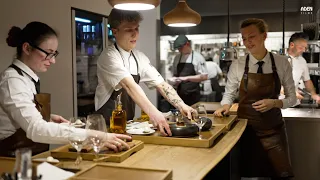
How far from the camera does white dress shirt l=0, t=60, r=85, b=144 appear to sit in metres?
2.08

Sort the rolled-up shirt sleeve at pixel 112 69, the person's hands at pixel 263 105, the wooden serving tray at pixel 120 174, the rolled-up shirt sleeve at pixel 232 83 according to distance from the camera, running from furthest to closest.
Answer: the rolled-up shirt sleeve at pixel 232 83 → the person's hands at pixel 263 105 → the rolled-up shirt sleeve at pixel 112 69 → the wooden serving tray at pixel 120 174

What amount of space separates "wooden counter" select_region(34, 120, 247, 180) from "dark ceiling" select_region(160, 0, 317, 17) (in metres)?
5.29

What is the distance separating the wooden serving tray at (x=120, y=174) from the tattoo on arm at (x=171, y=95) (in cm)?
147

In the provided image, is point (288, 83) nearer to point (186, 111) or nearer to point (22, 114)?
point (186, 111)

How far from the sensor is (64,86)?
14.8 ft

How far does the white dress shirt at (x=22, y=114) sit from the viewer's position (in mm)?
2076

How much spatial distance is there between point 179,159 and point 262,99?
1780mm

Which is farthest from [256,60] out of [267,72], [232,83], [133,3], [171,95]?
[133,3]

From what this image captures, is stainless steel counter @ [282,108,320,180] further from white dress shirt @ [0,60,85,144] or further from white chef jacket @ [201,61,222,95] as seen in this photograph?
white chef jacket @ [201,61,222,95]

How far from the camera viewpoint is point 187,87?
6.79 m

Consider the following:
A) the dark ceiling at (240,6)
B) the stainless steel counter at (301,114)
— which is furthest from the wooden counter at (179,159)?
the dark ceiling at (240,6)

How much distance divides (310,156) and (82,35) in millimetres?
2951

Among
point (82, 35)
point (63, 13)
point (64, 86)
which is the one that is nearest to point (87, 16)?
point (82, 35)

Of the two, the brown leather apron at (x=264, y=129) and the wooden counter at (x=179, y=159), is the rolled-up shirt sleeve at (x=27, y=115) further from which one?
the brown leather apron at (x=264, y=129)
